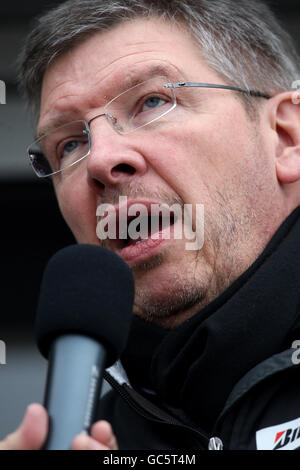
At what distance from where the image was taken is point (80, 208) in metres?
1.73

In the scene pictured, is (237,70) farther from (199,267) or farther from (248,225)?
(199,267)

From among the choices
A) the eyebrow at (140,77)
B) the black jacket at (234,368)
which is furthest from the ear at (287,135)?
the eyebrow at (140,77)

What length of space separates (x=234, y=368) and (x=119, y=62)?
0.80 m

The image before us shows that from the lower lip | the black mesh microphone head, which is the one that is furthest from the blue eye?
the black mesh microphone head

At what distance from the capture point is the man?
55.3 inches

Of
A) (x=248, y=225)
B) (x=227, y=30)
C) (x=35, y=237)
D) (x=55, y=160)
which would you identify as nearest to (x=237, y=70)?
(x=227, y=30)

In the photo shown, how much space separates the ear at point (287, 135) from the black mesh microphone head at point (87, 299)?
2.38 feet

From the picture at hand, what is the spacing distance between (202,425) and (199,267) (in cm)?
34

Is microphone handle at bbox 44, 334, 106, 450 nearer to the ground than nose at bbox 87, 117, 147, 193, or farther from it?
nearer to the ground

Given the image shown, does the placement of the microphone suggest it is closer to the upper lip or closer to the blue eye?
the upper lip

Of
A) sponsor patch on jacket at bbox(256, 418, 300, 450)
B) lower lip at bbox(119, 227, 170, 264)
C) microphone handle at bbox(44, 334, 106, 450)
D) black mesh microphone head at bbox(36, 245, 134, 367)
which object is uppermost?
lower lip at bbox(119, 227, 170, 264)
